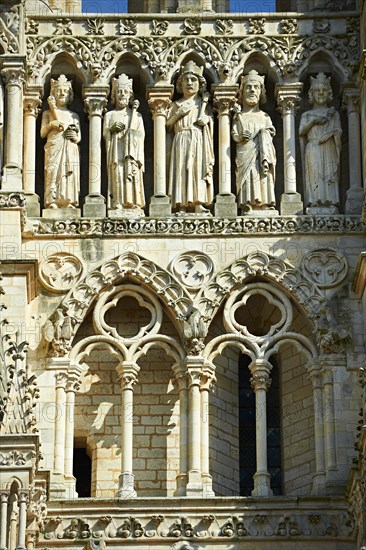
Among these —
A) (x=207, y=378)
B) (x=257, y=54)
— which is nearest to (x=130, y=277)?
(x=207, y=378)

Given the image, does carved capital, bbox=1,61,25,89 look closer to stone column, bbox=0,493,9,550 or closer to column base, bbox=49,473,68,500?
column base, bbox=49,473,68,500

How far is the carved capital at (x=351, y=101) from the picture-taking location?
27.9m

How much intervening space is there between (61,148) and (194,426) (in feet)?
11.0

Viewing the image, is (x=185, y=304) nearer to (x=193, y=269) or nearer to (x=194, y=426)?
(x=193, y=269)

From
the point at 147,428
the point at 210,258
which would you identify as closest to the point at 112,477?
the point at 147,428

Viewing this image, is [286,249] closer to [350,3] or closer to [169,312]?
[169,312]

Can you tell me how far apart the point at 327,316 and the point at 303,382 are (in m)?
0.76

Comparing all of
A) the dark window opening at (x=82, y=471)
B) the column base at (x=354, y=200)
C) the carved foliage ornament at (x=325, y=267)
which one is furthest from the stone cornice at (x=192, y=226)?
the dark window opening at (x=82, y=471)

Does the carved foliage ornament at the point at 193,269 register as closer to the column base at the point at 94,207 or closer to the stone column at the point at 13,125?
the column base at the point at 94,207

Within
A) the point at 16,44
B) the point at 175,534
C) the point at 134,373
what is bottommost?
the point at 175,534

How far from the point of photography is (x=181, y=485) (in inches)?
1035

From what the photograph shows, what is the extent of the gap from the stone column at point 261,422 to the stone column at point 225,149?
5.49ft

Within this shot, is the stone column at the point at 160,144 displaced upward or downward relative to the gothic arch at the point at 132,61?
downward

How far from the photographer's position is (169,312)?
A: 27.1 m
